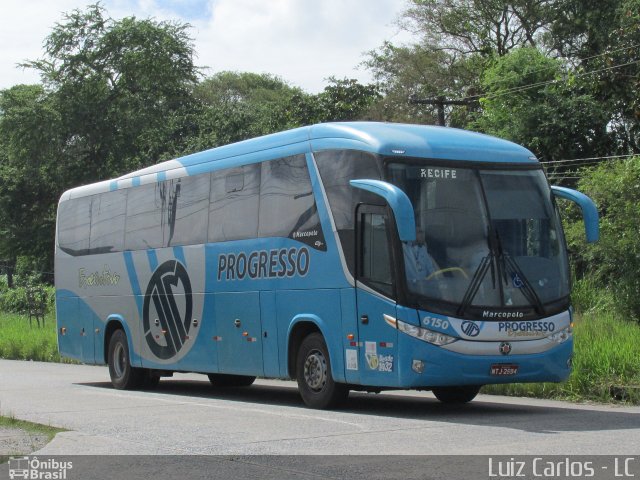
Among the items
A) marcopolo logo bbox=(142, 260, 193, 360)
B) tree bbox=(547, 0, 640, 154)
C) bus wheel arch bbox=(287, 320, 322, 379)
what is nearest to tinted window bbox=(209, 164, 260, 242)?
marcopolo logo bbox=(142, 260, 193, 360)

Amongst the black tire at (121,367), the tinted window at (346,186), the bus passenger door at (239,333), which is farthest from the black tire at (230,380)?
the tinted window at (346,186)

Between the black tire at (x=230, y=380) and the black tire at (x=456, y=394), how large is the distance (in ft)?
16.3

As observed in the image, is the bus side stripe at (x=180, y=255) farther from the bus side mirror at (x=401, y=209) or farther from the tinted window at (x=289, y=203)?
the bus side mirror at (x=401, y=209)

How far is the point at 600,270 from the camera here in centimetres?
2805

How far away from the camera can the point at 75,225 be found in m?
21.4

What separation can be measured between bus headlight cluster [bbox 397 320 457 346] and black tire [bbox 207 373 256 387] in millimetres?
7049

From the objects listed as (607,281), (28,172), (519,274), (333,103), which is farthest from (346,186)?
(28,172)

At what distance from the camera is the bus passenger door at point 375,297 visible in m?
13.0

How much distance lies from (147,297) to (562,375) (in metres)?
7.93

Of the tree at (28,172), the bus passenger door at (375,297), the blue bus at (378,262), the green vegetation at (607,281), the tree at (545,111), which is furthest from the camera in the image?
Answer: the tree at (28,172)

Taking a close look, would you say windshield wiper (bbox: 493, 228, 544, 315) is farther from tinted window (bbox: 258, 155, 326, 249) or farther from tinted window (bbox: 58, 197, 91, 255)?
tinted window (bbox: 58, 197, 91, 255)

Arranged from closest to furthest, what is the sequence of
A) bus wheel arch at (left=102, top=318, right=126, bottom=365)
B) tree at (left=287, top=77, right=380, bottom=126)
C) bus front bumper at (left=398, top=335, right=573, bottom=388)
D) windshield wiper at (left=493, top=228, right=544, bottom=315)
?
bus front bumper at (left=398, top=335, right=573, bottom=388) → windshield wiper at (left=493, top=228, right=544, bottom=315) → bus wheel arch at (left=102, top=318, right=126, bottom=365) → tree at (left=287, top=77, right=380, bottom=126)

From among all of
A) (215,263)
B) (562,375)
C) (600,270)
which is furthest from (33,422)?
(600,270)

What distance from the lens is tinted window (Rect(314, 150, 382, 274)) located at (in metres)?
13.3
